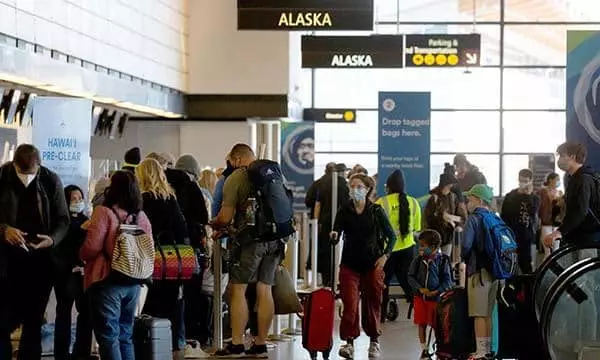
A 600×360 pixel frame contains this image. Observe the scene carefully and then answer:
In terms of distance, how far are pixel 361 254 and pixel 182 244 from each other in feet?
6.97

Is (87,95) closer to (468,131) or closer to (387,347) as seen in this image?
(387,347)

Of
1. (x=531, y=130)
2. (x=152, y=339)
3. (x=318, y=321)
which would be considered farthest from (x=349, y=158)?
(x=152, y=339)

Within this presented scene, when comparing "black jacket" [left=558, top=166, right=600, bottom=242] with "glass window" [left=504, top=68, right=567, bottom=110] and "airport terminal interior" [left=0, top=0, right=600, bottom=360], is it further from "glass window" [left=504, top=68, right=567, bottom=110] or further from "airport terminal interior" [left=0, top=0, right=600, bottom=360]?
"glass window" [left=504, top=68, right=567, bottom=110]

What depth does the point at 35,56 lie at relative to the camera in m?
13.3

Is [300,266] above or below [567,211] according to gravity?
below

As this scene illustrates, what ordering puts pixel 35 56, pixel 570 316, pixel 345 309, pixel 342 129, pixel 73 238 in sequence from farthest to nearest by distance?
pixel 342 129 → pixel 35 56 → pixel 345 309 → pixel 73 238 → pixel 570 316

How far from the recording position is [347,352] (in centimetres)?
1243

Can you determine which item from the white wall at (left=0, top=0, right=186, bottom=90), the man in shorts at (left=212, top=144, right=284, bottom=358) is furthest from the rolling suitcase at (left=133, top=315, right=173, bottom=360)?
the white wall at (left=0, top=0, right=186, bottom=90)

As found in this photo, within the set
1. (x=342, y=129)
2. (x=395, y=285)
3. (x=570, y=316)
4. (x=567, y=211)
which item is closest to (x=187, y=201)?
(x=567, y=211)

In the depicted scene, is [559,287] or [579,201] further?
[579,201]

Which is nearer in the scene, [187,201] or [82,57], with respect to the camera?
[187,201]

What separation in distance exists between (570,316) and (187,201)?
13.3ft

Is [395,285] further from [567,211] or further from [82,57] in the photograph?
[567,211]

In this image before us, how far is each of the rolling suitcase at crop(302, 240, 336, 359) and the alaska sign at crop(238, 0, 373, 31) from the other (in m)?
5.96
